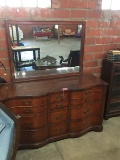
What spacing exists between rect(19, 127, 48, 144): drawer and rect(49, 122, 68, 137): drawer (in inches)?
3.5

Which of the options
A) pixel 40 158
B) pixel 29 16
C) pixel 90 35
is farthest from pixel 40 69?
pixel 40 158

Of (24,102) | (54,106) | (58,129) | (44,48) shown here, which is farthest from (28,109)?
(44,48)

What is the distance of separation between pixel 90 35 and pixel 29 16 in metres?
0.91

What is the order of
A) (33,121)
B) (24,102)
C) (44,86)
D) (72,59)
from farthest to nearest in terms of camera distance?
(72,59)
(44,86)
(33,121)
(24,102)

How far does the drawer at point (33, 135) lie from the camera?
194 centimetres

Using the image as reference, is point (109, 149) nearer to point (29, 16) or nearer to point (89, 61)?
point (89, 61)

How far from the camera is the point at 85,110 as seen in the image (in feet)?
7.02

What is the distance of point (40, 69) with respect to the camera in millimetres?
2230

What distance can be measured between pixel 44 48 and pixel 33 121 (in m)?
0.97

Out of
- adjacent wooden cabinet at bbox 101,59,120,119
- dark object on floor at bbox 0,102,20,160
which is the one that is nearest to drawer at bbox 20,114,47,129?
dark object on floor at bbox 0,102,20,160

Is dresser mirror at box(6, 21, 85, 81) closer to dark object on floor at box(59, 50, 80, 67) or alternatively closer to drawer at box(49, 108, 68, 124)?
dark object on floor at box(59, 50, 80, 67)

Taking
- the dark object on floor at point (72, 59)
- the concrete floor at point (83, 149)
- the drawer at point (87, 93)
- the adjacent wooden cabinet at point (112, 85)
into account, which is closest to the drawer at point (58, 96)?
the drawer at point (87, 93)

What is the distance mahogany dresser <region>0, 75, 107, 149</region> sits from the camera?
1816mm

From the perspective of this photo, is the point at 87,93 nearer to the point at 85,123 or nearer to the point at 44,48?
the point at 85,123
